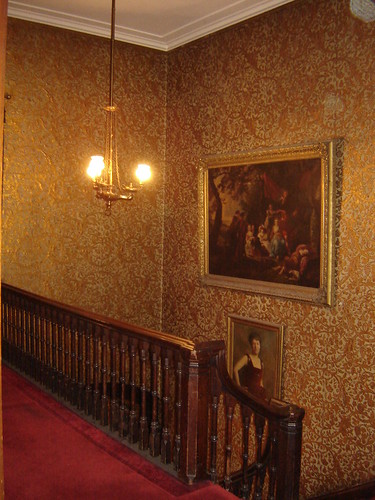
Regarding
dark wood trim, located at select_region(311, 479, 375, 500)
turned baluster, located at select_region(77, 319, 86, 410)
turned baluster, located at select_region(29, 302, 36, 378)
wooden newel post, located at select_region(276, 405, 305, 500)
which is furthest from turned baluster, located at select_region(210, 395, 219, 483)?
turned baluster, located at select_region(29, 302, 36, 378)

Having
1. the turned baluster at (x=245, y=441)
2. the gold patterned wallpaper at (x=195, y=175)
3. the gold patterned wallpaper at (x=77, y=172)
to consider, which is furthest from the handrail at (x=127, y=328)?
the gold patterned wallpaper at (x=195, y=175)

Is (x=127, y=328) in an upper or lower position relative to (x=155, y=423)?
upper

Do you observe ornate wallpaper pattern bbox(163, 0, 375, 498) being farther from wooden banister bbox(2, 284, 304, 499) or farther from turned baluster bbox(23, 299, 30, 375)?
turned baluster bbox(23, 299, 30, 375)

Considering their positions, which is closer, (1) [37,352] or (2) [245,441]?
(2) [245,441]

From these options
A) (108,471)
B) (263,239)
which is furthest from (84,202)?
(108,471)

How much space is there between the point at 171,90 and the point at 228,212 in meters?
2.07

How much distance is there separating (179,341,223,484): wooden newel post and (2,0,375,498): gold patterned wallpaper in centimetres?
238

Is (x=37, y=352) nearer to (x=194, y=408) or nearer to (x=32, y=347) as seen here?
A: (x=32, y=347)

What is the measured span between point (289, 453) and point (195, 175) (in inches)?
183

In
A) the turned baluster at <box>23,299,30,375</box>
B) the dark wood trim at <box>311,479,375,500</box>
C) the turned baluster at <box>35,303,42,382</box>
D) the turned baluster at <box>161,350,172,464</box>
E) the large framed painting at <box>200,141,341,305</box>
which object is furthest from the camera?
the large framed painting at <box>200,141,341,305</box>

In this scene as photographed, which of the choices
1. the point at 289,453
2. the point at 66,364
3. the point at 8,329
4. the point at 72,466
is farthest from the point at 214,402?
the point at 8,329

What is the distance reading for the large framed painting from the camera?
5355 mm

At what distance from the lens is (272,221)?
5.96m

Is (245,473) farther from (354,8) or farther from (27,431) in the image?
(354,8)
